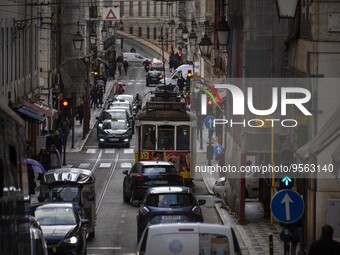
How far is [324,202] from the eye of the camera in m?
27.3

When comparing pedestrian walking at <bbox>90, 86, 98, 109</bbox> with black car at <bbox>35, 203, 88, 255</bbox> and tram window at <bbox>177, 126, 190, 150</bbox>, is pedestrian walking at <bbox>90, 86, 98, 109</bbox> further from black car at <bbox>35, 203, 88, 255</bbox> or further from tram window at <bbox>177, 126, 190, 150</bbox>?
black car at <bbox>35, 203, 88, 255</bbox>

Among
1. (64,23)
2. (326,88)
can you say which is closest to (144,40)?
(64,23)

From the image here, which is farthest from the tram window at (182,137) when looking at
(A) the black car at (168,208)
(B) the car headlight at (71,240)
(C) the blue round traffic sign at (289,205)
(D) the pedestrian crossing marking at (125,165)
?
(C) the blue round traffic sign at (289,205)

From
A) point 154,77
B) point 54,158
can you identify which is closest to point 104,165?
point 54,158

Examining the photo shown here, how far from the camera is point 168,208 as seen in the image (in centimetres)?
2869

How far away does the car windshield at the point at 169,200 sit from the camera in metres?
28.9

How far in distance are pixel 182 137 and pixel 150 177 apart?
6627mm

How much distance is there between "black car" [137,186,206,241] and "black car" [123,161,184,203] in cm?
841

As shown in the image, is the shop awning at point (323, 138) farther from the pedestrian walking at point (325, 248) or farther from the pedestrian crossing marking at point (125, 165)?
the pedestrian crossing marking at point (125, 165)

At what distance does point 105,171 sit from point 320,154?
25013 millimetres

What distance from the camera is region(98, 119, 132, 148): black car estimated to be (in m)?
62.6

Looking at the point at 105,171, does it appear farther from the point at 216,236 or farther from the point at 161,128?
the point at 216,236

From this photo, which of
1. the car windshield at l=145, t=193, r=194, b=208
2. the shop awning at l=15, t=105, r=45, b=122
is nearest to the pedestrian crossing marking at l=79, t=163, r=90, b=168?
the shop awning at l=15, t=105, r=45, b=122

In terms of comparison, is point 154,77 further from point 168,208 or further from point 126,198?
point 168,208
